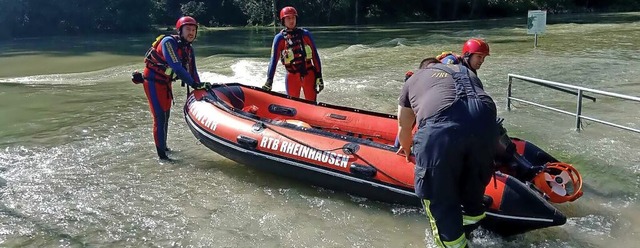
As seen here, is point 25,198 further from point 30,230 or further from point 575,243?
point 575,243

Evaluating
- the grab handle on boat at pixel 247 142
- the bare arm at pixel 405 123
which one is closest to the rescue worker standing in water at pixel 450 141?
the bare arm at pixel 405 123

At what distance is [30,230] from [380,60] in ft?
31.8

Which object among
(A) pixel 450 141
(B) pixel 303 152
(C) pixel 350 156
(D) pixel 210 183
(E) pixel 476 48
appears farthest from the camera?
(D) pixel 210 183

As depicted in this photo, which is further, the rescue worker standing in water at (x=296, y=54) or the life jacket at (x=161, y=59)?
the rescue worker standing in water at (x=296, y=54)

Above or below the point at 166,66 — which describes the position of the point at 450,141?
below

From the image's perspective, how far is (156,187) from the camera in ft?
15.5

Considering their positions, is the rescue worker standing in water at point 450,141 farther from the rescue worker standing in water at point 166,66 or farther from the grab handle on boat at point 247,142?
the rescue worker standing in water at point 166,66

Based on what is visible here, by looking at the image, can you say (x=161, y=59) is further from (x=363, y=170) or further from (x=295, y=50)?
(x=363, y=170)

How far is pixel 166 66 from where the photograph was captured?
5070 millimetres

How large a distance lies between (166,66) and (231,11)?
3161cm

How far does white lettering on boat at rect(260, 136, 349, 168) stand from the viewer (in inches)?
164

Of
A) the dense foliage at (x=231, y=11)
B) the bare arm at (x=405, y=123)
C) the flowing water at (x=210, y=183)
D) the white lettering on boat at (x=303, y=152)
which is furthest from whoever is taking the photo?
the dense foliage at (x=231, y=11)

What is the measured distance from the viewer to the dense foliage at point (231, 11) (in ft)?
93.7

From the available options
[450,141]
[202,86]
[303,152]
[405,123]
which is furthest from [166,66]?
[450,141]
